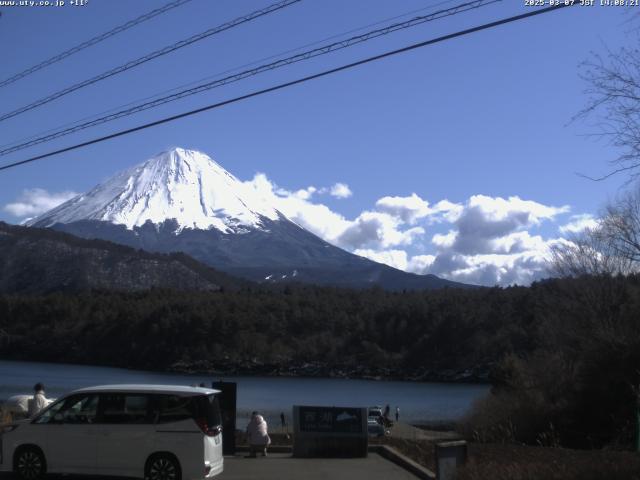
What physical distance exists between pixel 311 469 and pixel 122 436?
13.8 feet

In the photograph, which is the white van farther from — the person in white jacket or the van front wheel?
the person in white jacket

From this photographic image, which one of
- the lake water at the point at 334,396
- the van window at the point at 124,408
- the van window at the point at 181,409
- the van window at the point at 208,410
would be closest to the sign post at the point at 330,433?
the van window at the point at 208,410

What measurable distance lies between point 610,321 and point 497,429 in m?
7.41

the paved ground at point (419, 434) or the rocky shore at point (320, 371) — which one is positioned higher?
the rocky shore at point (320, 371)

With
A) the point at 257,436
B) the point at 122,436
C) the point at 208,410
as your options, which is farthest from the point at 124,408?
the point at 257,436

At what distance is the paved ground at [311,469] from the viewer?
48.6ft

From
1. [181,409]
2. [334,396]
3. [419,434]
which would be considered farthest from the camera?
[334,396]

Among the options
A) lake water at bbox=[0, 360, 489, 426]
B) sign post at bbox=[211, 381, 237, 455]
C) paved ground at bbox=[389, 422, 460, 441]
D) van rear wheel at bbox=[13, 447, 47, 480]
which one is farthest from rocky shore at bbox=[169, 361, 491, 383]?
van rear wheel at bbox=[13, 447, 47, 480]

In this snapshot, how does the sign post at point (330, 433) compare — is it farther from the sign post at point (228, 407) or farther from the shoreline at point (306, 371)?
the shoreline at point (306, 371)

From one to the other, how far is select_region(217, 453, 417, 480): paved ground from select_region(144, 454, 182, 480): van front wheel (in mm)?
1722

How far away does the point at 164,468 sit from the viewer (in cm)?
1295

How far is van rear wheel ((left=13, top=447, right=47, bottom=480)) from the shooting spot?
43.2ft

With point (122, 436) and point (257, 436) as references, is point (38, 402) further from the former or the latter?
point (122, 436)

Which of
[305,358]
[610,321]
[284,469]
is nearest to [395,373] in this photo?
[305,358]
